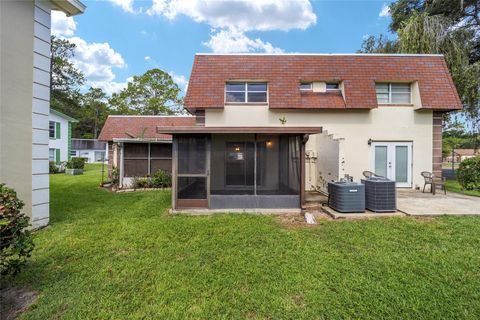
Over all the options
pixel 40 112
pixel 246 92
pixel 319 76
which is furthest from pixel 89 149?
pixel 319 76

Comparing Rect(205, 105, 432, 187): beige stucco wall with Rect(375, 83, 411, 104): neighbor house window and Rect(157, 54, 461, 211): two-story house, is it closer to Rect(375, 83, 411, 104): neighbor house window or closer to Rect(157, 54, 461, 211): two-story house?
Rect(157, 54, 461, 211): two-story house

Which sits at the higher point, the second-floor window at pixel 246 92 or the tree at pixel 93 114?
the tree at pixel 93 114

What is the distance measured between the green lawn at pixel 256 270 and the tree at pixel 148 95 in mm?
29180

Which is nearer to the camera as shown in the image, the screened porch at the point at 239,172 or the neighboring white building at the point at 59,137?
the screened porch at the point at 239,172

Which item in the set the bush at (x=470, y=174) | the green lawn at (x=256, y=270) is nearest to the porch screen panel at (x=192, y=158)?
the green lawn at (x=256, y=270)

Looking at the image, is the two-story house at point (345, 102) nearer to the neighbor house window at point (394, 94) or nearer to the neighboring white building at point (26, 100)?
the neighbor house window at point (394, 94)

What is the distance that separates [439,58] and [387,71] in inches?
104

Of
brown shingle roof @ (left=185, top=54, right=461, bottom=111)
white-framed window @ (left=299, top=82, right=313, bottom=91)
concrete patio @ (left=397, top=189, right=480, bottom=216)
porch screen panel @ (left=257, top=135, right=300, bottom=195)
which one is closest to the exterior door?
porch screen panel @ (left=257, top=135, right=300, bottom=195)

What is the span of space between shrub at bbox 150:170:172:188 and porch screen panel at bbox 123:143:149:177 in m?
0.61

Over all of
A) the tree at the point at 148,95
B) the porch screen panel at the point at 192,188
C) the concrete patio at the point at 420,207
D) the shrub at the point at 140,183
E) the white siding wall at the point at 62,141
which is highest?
the tree at the point at 148,95

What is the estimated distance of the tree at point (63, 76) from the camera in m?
31.0

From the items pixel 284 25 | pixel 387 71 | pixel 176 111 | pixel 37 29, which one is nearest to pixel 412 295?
pixel 37 29

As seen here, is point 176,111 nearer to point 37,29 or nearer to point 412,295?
point 37,29

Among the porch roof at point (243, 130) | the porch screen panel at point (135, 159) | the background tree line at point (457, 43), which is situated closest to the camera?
the porch roof at point (243, 130)
